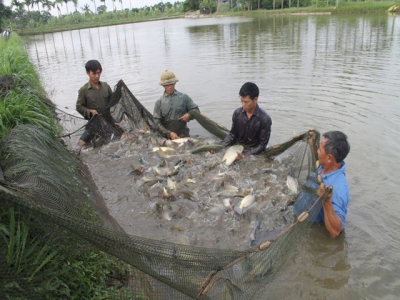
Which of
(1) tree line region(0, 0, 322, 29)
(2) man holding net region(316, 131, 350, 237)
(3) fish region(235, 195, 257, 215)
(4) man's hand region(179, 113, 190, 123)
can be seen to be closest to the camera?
(2) man holding net region(316, 131, 350, 237)

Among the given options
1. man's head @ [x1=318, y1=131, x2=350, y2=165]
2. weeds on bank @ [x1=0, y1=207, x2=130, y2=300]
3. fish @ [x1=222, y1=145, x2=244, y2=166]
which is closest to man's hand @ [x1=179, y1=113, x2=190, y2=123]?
fish @ [x1=222, y1=145, x2=244, y2=166]

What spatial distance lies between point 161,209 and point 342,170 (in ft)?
8.53

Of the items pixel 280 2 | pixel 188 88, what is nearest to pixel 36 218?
pixel 188 88

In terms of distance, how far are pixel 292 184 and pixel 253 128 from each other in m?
1.27

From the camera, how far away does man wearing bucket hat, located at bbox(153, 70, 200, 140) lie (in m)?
7.07

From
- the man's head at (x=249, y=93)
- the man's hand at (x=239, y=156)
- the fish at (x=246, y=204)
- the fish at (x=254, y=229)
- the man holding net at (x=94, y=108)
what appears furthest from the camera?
the man holding net at (x=94, y=108)

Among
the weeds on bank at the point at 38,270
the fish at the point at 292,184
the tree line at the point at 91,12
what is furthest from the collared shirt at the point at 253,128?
the tree line at the point at 91,12

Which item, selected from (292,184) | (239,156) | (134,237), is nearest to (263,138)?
(239,156)

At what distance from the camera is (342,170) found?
3.74 meters

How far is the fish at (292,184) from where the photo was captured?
16.2ft

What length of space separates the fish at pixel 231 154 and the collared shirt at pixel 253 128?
6.6 inches

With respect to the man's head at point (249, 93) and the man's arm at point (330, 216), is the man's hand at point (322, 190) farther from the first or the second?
the man's head at point (249, 93)

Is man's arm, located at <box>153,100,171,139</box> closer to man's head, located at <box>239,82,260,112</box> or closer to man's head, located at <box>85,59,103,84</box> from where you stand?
man's head, located at <box>85,59,103,84</box>

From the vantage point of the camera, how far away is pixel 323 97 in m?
10.3
